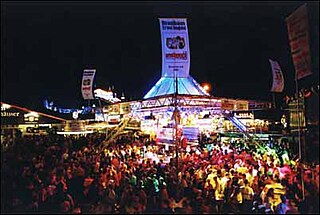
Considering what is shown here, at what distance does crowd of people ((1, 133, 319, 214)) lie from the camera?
754cm

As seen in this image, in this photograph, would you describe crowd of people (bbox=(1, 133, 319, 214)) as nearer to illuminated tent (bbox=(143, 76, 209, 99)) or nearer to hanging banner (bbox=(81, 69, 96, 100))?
illuminated tent (bbox=(143, 76, 209, 99))

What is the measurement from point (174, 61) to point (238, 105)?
246 inches

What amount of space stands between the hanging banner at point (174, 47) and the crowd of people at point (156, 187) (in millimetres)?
2490

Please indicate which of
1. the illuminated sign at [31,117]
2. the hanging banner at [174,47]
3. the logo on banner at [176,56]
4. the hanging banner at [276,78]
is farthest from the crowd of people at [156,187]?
the illuminated sign at [31,117]

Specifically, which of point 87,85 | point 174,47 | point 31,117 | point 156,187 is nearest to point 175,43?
point 174,47

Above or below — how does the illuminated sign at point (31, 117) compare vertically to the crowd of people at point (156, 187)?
above

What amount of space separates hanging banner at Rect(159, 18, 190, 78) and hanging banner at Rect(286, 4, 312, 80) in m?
2.52

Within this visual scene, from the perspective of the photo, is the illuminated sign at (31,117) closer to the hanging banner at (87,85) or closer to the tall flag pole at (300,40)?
the hanging banner at (87,85)

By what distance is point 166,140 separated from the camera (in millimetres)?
15109

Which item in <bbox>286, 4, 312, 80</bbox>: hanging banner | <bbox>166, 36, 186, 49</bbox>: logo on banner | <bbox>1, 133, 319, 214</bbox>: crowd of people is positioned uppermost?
<bbox>166, 36, 186, 49</bbox>: logo on banner

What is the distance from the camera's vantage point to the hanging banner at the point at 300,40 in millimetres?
6723

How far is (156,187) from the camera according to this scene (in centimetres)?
941

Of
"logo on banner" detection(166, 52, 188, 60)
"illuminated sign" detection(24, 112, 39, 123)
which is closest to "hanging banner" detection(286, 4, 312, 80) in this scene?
"logo on banner" detection(166, 52, 188, 60)

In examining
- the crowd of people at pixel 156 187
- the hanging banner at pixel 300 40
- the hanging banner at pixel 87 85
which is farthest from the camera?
the hanging banner at pixel 87 85
